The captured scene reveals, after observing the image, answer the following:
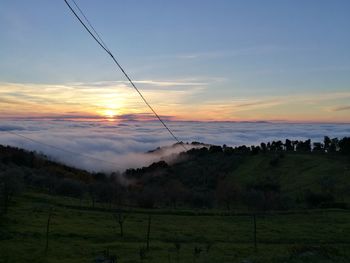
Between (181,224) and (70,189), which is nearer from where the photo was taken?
(181,224)

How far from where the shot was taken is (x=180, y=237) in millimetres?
62094

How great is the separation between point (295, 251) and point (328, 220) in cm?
4106

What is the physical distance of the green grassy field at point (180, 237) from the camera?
44.8 metres

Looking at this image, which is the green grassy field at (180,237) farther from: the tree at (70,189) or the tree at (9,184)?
the tree at (70,189)

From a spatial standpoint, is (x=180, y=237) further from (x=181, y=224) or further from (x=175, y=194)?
(x=175, y=194)

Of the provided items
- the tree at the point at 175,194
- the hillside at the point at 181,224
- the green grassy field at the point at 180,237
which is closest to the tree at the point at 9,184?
the hillside at the point at 181,224

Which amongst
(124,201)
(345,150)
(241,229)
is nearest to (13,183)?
(124,201)

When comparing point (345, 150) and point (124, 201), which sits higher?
point (345, 150)

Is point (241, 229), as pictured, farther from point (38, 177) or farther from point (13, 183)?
point (38, 177)

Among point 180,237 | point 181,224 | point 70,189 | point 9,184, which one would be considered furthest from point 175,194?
point 180,237

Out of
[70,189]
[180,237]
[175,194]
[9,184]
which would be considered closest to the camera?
[180,237]

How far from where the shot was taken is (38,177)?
158 metres

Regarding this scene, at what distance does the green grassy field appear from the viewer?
44.8m

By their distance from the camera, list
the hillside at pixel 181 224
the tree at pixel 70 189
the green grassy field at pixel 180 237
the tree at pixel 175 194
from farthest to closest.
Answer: the tree at pixel 70 189, the tree at pixel 175 194, the hillside at pixel 181 224, the green grassy field at pixel 180 237
